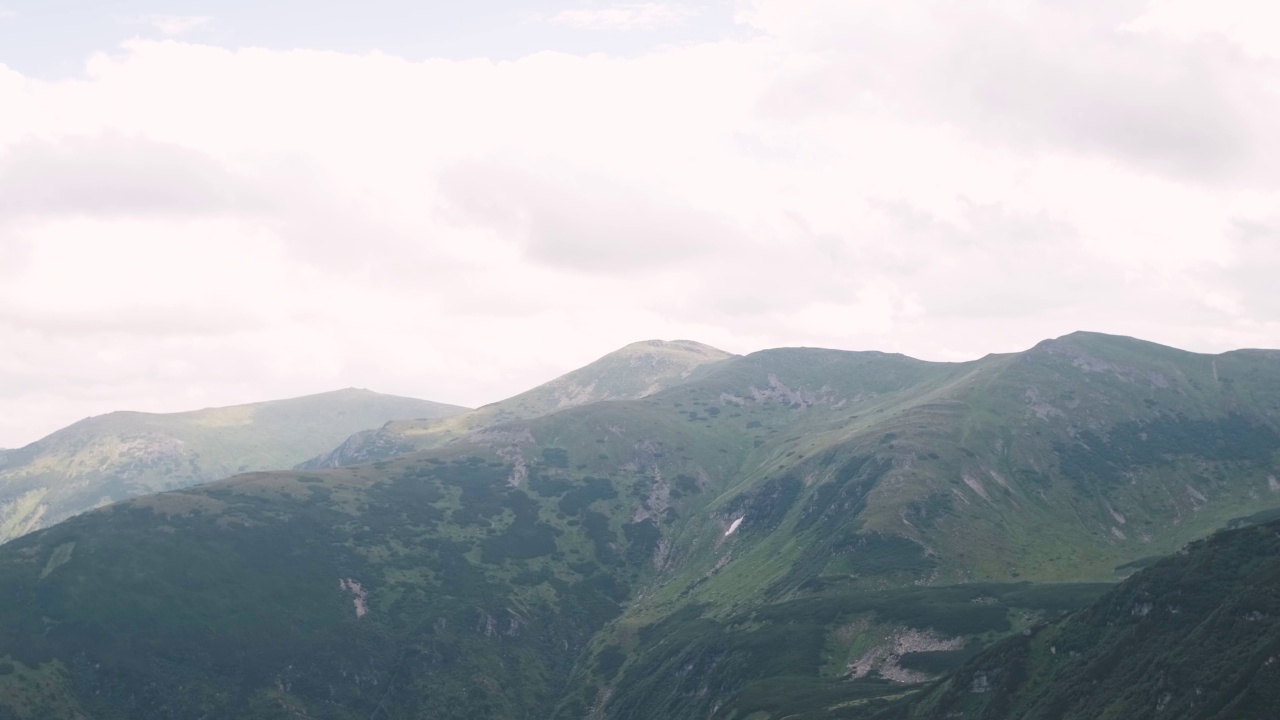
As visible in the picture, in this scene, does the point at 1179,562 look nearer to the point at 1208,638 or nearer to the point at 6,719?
the point at 1208,638

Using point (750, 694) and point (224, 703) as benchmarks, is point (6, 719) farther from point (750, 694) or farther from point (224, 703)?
point (750, 694)

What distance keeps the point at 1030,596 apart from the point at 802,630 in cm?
4840

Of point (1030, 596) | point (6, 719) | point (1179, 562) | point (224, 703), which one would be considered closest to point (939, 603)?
point (1030, 596)

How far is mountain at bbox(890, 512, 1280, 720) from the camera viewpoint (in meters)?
105

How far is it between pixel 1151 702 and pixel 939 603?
83.1m

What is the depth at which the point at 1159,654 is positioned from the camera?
392 ft

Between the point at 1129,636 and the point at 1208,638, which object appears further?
the point at 1129,636

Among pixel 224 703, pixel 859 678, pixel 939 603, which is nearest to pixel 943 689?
pixel 859 678

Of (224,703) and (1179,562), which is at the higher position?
(1179,562)

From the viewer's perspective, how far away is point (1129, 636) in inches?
5022

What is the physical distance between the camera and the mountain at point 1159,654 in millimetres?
105125

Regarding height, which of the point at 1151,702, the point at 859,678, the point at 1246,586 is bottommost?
the point at 859,678

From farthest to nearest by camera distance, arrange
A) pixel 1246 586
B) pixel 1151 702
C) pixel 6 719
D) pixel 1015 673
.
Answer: pixel 6 719, pixel 1015 673, pixel 1246 586, pixel 1151 702

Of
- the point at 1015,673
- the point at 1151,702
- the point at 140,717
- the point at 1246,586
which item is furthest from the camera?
the point at 140,717
